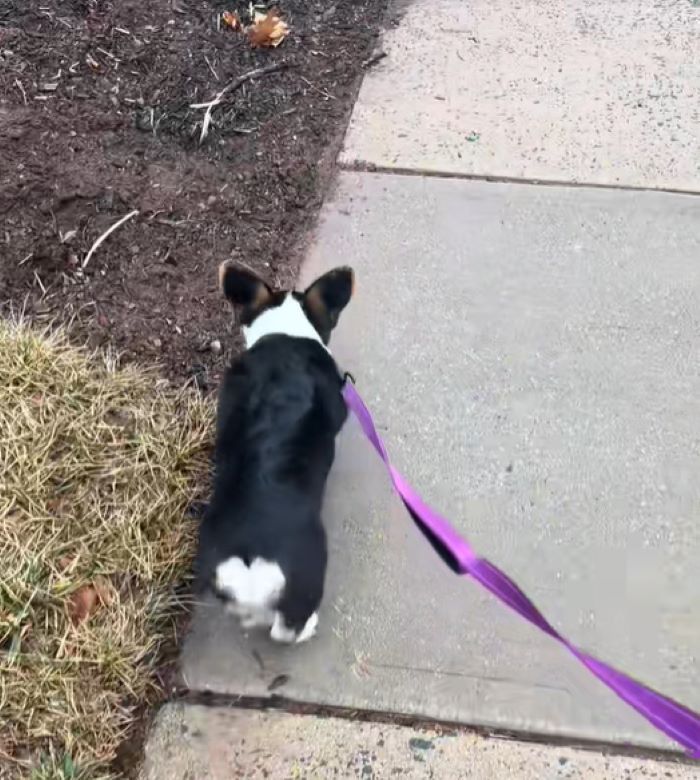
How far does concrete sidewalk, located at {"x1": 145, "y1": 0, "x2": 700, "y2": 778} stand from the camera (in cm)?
265

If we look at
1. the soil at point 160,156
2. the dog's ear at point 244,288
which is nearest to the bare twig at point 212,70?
the soil at point 160,156

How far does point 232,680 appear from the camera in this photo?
261cm

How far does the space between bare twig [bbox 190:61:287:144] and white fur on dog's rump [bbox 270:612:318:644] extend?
2.35 metres

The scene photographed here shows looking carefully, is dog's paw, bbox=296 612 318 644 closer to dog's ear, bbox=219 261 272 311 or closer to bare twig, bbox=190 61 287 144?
dog's ear, bbox=219 261 272 311

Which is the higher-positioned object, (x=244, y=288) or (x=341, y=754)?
(x=244, y=288)

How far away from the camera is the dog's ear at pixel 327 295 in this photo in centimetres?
306

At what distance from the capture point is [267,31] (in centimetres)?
459

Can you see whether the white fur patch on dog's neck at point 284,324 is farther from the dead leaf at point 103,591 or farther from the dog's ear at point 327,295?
the dead leaf at point 103,591

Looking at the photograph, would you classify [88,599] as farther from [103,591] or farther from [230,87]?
[230,87]

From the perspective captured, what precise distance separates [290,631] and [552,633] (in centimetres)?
72

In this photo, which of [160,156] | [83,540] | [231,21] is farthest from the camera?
[231,21]

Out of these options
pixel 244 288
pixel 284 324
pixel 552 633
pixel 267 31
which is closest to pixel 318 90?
pixel 267 31

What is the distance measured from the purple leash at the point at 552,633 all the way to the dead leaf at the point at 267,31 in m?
2.55

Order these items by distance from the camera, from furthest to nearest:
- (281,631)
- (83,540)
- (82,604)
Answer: (83,540) < (82,604) < (281,631)
